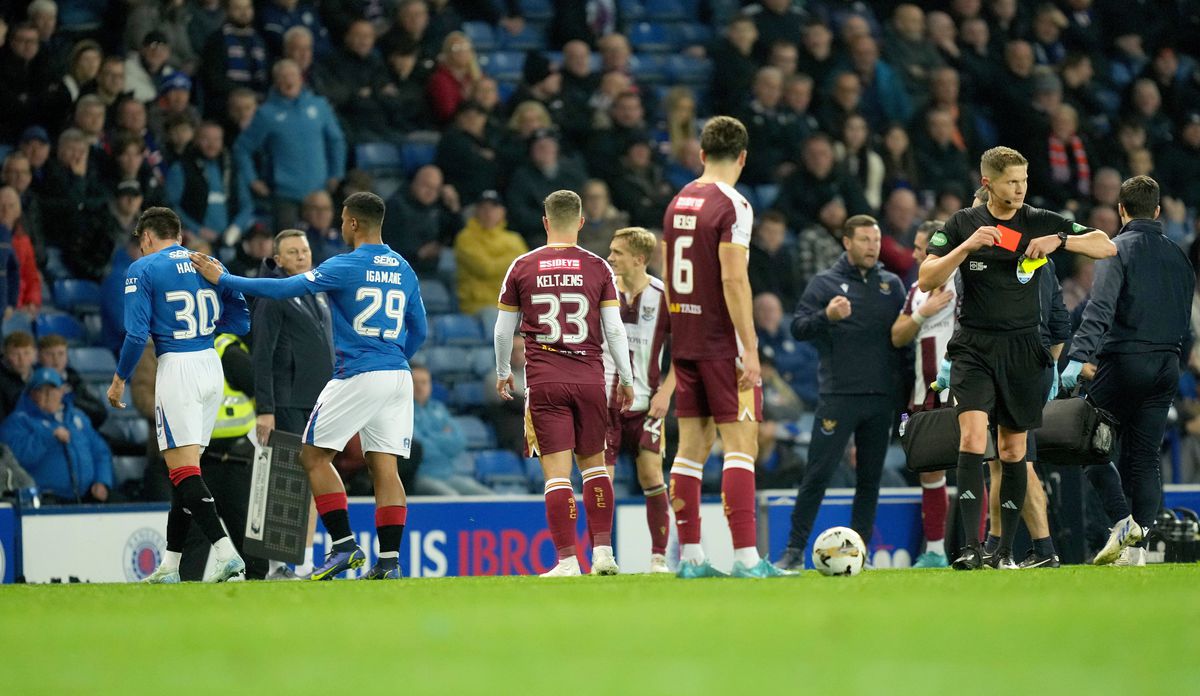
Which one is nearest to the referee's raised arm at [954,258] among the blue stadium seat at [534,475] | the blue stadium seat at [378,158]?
the blue stadium seat at [534,475]

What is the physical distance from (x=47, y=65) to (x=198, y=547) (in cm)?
569

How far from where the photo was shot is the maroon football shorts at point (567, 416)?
10000 millimetres

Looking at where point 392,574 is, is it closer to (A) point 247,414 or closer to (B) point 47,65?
(A) point 247,414

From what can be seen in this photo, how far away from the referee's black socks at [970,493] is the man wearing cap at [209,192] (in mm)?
8198

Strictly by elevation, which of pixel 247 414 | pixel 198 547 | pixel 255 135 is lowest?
pixel 198 547

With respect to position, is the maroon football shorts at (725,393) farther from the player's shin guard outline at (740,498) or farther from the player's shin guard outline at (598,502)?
the player's shin guard outline at (598,502)

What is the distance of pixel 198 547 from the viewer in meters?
12.1

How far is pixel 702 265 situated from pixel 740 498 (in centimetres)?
121

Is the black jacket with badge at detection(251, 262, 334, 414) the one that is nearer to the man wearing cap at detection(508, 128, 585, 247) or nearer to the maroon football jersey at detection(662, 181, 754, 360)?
the maroon football jersey at detection(662, 181, 754, 360)

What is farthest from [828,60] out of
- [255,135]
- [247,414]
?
[247,414]

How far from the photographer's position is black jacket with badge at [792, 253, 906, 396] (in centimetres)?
1196

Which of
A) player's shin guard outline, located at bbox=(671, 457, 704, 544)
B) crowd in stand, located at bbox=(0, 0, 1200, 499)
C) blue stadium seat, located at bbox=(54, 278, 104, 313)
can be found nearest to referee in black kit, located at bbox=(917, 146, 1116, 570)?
player's shin guard outline, located at bbox=(671, 457, 704, 544)

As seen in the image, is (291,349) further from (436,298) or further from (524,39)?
(524,39)

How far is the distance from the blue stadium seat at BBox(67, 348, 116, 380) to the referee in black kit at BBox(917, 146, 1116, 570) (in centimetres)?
835
